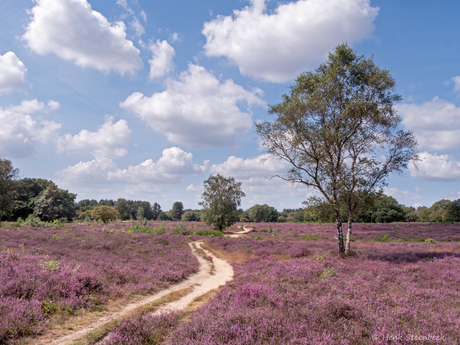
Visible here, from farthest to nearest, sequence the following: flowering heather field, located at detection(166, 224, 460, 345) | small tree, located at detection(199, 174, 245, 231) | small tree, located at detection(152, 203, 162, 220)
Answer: small tree, located at detection(152, 203, 162, 220), small tree, located at detection(199, 174, 245, 231), flowering heather field, located at detection(166, 224, 460, 345)

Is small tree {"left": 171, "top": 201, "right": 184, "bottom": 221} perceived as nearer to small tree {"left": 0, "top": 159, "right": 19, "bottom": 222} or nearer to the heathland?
small tree {"left": 0, "top": 159, "right": 19, "bottom": 222}

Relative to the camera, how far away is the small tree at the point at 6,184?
154 feet

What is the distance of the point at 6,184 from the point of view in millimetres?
47938

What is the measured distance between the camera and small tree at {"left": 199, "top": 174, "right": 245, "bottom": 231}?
46594 millimetres

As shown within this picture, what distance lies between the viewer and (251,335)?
18.1 feet

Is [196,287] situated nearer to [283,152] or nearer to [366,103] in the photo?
[283,152]

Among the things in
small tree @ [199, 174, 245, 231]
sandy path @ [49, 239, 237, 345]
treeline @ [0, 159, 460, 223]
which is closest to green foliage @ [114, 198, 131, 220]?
treeline @ [0, 159, 460, 223]

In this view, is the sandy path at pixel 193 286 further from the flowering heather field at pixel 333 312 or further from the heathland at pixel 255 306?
the flowering heather field at pixel 333 312

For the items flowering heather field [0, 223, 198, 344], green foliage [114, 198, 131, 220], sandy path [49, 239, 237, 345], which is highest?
green foliage [114, 198, 131, 220]

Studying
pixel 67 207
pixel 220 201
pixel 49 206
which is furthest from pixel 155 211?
pixel 220 201

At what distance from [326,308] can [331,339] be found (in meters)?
2.00

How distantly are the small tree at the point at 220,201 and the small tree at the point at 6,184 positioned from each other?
39.4 m

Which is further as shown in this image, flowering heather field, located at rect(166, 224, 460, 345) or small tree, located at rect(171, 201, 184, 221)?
small tree, located at rect(171, 201, 184, 221)

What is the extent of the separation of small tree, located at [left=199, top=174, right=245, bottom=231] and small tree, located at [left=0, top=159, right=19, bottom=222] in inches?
1550
